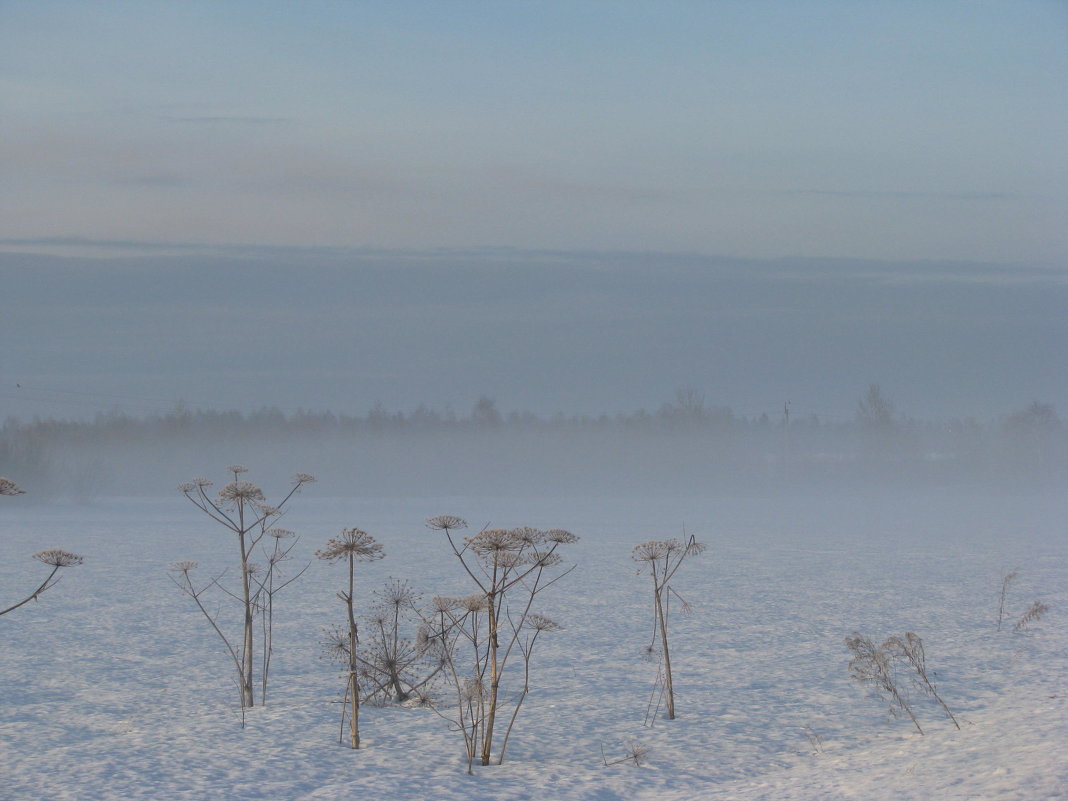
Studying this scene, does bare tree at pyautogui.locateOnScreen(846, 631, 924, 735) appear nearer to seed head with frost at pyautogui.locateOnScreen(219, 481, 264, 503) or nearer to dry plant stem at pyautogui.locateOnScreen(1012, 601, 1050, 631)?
dry plant stem at pyautogui.locateOnScreen(1012, 601, 1050, 631)

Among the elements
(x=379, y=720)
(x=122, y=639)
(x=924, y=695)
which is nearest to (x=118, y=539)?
(x=122, y=639)

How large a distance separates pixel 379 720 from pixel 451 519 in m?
2.89

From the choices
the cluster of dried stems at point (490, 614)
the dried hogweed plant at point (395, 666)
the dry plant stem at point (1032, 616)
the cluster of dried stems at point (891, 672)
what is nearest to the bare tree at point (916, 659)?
the cluster of dried stems at point (891, 672)

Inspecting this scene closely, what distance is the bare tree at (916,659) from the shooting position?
8742 millimetres

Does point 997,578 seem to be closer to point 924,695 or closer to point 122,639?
point 924,695

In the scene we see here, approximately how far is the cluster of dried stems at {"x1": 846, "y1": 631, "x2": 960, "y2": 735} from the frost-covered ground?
20cm

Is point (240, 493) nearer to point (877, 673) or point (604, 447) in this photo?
point (877, 673)

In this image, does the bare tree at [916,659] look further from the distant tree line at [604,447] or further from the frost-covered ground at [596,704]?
the distant tree line at [604,447]

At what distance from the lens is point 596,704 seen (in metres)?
9.86

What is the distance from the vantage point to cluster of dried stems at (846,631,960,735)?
8.95m

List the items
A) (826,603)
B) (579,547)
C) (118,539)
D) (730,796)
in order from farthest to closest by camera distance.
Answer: (118,539) < (579,547) < (826,603) < (730,796)

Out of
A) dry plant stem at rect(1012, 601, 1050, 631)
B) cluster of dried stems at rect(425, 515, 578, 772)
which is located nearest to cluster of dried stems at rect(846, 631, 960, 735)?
dry plant stem at rect(1012, 601, 1050, 631)

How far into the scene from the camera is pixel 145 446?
126 m

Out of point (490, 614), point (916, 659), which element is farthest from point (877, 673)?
point (490, 614)
